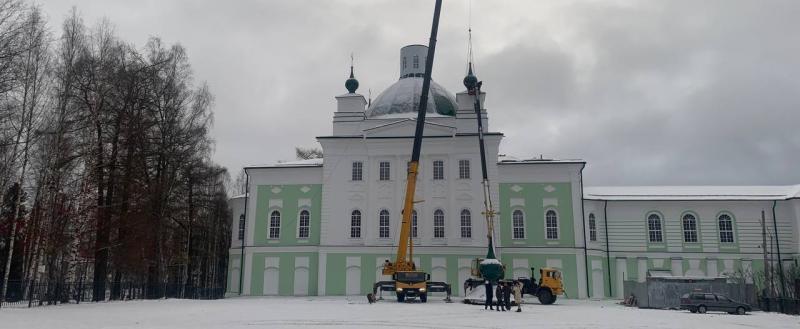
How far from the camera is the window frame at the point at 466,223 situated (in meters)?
36.9

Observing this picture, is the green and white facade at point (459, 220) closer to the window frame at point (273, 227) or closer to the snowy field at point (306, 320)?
the window frame at point (273, 227)

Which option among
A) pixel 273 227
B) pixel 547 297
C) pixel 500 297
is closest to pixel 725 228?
pixel 547 297

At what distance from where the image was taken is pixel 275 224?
3888 centimetres

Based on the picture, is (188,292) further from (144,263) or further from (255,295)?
(144,263)

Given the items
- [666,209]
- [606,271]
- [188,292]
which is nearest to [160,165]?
[188,292]

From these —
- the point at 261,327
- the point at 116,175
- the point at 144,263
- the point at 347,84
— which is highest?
the point at 347,84

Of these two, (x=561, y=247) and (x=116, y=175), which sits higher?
(x=116, y=175)

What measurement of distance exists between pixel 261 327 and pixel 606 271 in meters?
28.0

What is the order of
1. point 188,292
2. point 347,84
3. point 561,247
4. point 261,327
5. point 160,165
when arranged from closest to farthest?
point 261,327 → point 160,165 → point 188,292 → point 561,247 → point 347,84

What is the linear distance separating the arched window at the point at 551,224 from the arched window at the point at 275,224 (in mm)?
16502

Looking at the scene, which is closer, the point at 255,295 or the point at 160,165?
the point at 160,165

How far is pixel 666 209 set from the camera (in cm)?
3941

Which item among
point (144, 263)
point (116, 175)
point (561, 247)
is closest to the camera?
point (116, 175)

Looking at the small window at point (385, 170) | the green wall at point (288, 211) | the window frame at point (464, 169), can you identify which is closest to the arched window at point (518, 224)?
the window frame at point (464, 169)
